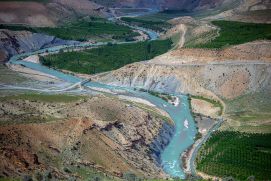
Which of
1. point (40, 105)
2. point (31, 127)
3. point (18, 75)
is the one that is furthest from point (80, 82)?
point (31, 127)

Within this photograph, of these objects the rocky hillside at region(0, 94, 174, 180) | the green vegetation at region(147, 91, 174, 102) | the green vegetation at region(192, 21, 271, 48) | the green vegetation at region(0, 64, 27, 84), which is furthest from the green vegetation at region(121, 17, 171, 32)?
the rocky hillside at region(0, 94, 174, 180)

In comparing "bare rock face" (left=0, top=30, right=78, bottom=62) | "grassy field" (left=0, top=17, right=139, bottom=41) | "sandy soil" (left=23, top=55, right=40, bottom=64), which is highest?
"grassy field" (left=0, top=17, right=139, bottom=41)

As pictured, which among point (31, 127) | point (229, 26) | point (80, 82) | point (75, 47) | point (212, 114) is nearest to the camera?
point (31, 127)

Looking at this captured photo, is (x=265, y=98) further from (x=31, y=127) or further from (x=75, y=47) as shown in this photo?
(x=75, y=47)

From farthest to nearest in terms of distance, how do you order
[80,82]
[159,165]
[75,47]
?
[75,47]
[80,82]
[159,165]

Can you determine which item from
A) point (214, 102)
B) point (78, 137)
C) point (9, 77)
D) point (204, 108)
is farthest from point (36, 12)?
point (78, 137)

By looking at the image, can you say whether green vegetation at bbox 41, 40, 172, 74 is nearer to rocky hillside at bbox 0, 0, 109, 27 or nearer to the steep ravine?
the steep ravine
